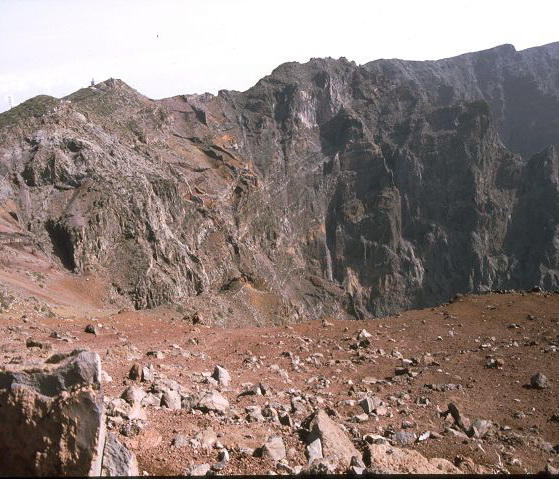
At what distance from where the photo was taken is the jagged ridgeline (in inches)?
1515

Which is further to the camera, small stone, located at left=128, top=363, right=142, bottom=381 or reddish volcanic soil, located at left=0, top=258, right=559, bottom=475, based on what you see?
small stone, located at left=128, top=363, right=142, bottom=381

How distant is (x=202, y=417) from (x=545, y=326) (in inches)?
537

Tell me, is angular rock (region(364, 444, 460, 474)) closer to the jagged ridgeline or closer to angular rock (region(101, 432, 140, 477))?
angular rock (region(101, 432, 140, 477))

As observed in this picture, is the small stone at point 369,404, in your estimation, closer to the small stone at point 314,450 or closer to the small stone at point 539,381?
the small stone at point 314,450

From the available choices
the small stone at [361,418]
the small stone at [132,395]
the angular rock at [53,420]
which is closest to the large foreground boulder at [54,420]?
the angular rock at [53,420]

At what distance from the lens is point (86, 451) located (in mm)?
4965

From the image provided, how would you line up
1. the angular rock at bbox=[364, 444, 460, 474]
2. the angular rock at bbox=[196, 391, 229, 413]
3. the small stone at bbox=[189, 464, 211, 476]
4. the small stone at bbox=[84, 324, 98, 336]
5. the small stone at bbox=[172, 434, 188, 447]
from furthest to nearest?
the small stone at bbox=[84, 324, 98, 336]
the angular rock at bbox=[196, 391, 229, 413]
the small stone at bbox=[172, 434, 188, 447]
the angular rock at bbox=[364, 444, 460, 474]
the small stone at bbox=[189, 464, 211, 476]

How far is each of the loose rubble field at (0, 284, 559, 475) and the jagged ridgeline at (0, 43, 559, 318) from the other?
19.5m

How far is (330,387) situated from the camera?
1192 cm

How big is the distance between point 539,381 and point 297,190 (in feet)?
246

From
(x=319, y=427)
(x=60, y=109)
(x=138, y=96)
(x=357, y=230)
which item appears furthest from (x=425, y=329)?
(x=357, y=230)

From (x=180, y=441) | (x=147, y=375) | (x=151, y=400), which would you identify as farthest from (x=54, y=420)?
(x=147, y=375)

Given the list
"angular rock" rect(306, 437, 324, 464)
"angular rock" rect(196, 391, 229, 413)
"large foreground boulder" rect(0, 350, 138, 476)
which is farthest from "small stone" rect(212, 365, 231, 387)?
"large foreground boulder" rect(0, 350, 138, 476)

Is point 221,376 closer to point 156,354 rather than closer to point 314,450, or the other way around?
point 156,354
